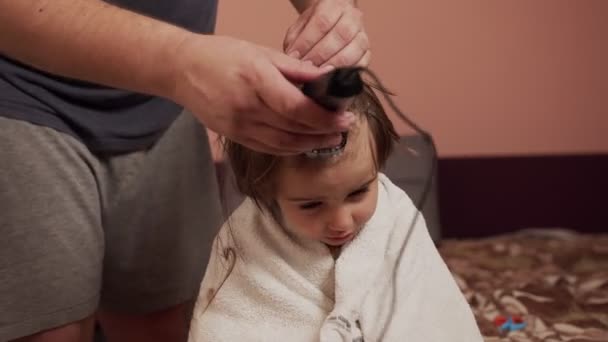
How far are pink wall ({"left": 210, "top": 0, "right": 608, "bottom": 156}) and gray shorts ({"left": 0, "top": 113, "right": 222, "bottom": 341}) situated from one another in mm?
901

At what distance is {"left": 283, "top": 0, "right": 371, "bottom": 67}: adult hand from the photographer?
2.60ft

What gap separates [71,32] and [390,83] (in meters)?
1.32

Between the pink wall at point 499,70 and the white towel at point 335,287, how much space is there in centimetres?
96

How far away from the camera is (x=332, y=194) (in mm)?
835

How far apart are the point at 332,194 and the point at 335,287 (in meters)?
0.15

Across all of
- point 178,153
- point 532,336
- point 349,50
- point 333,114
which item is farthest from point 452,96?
point 333,114

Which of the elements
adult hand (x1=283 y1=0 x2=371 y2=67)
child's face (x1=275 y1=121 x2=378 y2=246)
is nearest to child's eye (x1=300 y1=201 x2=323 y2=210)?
child's face (x1=275 y1=121 x2=378 y2=246)

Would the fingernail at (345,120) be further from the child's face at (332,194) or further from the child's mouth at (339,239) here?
the child's mouth at (339,239)

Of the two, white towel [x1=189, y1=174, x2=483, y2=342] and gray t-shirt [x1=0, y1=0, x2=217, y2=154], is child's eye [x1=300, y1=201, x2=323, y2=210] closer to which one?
white towel [x1=189, y1=174, x2=483, y2=342]

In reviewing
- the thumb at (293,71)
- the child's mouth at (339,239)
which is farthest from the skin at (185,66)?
the child's mouth at (339,239)

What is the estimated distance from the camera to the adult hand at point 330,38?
79cm

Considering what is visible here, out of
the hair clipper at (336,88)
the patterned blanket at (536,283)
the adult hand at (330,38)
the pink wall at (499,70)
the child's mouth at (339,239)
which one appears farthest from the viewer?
the pink wall at (499,70)

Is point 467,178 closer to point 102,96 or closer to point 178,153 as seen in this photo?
point 178,153

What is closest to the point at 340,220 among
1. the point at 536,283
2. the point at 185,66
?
the point at 185,66
